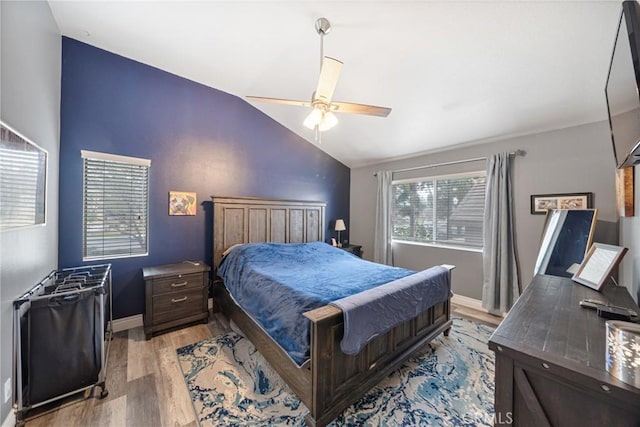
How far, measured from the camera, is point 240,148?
374cm

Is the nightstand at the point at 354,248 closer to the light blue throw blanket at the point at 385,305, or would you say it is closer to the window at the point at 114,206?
the light blue throw blanket at the point at 385,305

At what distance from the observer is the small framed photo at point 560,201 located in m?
2.69

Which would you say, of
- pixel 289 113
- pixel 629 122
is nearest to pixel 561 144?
pixel 629 122

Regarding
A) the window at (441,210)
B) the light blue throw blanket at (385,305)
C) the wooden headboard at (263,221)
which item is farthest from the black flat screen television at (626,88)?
the wooden headboard at (263,221)

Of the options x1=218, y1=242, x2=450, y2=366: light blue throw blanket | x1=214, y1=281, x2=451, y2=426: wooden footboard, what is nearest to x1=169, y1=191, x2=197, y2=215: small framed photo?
x1=218, y1=242, x2=450, y2=366: light blue throw blanket

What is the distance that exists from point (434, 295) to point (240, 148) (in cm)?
325

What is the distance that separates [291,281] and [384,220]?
8.94 feet

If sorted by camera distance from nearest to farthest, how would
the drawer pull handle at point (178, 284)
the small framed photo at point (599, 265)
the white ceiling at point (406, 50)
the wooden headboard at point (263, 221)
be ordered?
the small framed photo at point (599, 265)
the white ceiling at point (406, 50)
the drawer pull handle at point (178, 284)
the wooden headboard at point (263, 221)

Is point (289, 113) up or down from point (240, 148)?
up

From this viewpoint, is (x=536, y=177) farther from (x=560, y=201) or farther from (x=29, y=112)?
(x=29, y=112)

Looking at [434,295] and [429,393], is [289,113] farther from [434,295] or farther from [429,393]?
[429,393]

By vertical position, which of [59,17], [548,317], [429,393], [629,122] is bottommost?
[429,393]

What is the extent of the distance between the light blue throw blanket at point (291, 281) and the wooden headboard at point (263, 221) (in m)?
0.34

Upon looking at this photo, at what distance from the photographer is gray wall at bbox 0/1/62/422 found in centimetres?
145
